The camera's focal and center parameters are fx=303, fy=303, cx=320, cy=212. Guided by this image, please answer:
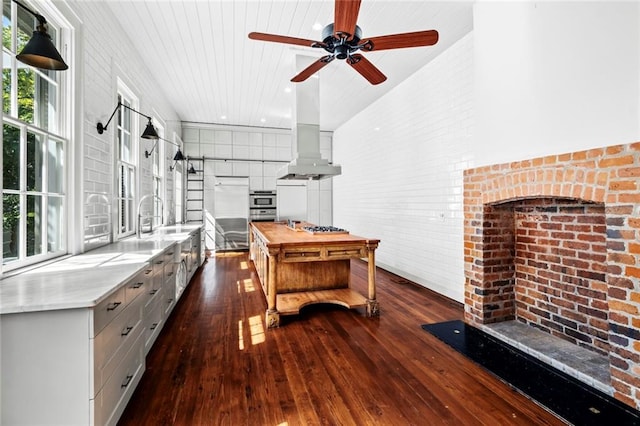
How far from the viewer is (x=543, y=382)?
2119 millimetres

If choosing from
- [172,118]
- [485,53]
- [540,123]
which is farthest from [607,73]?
[172,118]

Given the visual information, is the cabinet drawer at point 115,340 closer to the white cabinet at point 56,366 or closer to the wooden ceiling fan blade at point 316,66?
the white cabinet at point 56,366

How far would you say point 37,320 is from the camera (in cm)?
138

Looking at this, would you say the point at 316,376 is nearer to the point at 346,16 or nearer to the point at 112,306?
the point at 112,306

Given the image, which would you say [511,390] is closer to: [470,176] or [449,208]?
[470,176]

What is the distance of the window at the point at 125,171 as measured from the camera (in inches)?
146

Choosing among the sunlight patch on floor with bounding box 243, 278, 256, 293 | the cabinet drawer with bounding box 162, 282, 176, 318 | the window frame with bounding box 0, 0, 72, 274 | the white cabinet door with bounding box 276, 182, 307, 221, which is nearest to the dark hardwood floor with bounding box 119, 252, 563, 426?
the cabinet drawer with bounding box 162, 282, 176, 318

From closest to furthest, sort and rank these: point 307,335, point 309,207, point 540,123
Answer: point 540,123 < point 307,335 < point 309,207

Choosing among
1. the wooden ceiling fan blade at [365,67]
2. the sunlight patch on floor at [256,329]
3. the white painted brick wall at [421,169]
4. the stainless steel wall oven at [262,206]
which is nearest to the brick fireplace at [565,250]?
the white painted brick wall at [421,169]

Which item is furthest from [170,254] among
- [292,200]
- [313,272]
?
[292,200]

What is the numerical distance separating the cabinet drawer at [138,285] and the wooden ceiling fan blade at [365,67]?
252 centimetres

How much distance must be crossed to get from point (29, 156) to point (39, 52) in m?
0.86

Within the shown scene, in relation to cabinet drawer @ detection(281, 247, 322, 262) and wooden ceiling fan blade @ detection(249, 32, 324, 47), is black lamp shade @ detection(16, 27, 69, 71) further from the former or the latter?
cabinet drawer @ detection(281, 247, 322, 262)

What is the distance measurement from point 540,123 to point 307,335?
8.99 feet
